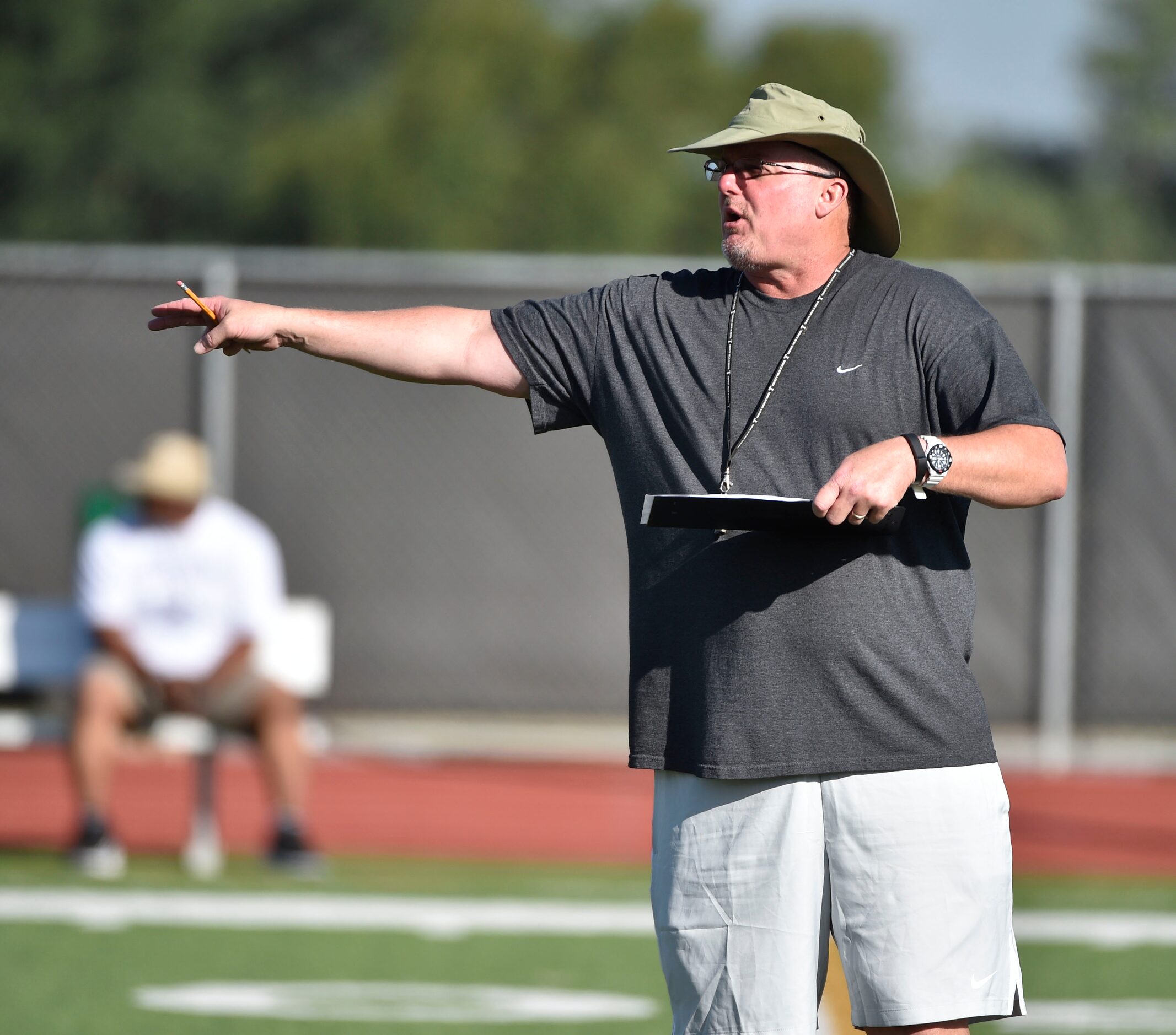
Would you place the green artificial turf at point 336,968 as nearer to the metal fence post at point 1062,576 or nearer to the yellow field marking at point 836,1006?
the yellow field marking at point 836,1006

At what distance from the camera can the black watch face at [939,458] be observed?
2887 millimetres

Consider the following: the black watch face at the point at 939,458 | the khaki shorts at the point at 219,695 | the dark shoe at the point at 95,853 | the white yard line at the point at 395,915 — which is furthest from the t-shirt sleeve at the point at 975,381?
the dark shoe at the point at 95,853

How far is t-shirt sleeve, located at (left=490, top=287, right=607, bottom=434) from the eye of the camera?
11.0ft

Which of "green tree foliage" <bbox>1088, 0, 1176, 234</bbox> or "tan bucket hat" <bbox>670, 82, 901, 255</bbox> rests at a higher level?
"green tree foliage" <bbox>1088, 0, 1176, 234</bbox>

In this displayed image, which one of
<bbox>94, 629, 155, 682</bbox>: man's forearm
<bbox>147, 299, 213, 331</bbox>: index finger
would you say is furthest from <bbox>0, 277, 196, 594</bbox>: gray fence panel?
<bbox>147, 299, 213, 331</bbox>: index finger

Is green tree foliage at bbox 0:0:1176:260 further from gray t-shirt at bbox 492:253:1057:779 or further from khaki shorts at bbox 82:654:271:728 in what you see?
gray t-shirt at bbox 492:253:1057:779

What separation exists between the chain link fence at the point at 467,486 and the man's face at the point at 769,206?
649cm

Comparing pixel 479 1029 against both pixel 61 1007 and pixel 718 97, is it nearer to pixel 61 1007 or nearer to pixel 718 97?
pixel 61 1007

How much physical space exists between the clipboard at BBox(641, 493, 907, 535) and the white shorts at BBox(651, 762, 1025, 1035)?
42 centimetres

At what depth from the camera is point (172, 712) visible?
788cm

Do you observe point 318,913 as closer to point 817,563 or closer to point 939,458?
point 817,563

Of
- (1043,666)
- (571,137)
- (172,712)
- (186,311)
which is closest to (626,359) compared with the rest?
(186,311)

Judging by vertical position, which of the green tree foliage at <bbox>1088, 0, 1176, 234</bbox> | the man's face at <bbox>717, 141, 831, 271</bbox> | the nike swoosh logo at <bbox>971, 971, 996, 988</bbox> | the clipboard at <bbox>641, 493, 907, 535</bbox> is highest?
the green tree foliage at <bbox>1088, 0, 1176, 234</bbox>

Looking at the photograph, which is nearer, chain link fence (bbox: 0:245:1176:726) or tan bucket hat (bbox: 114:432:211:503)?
tan bucket hat (bbox: 114:432:211:503)
